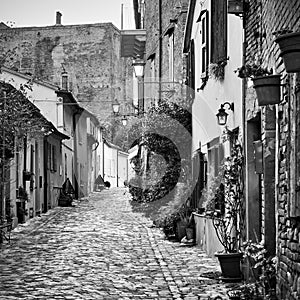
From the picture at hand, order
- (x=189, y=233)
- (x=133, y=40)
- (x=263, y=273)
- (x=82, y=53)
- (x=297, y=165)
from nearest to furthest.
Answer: (x=297, y=165)
(x=263, y=273)
(x=189, y=233)
(x=133, y=40)
(x=82, y=53)

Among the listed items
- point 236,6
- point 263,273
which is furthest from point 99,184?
point 263,273

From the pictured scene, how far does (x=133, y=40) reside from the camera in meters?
35.1

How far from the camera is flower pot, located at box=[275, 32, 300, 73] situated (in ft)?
19.3

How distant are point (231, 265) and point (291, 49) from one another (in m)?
5.24

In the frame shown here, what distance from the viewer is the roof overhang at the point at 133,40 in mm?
34625

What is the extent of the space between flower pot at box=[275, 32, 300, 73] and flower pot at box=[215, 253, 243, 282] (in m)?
4.90

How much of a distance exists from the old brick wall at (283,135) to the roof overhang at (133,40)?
25405 millimetres

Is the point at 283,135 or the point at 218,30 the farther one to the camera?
the point at 218,30

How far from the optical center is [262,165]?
30.2ft

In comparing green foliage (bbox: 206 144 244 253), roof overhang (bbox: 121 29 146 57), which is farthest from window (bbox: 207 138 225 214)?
roof overhang (bbox: 121 29 146 57)

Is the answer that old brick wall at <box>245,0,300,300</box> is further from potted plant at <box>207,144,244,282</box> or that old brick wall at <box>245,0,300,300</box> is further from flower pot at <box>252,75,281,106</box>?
potted plant at <box>207,144,244,282</box>

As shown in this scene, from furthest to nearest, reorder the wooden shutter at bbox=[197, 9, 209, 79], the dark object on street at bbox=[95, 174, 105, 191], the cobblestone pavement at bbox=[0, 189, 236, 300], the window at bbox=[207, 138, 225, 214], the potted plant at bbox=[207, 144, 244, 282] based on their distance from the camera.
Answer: the dark object on street at bbox=[95, 174, 105, 191] → the wooden shutter at bbox=[197, 9, 209, 79] → the window at bbox=[207, 138, 225, 214] → the potted plant at bbox=[207, 144, 244, 282] → the cobblestone pavement at bbox=[0, 189, 236, 300]

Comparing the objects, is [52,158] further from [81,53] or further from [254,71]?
[81,53]

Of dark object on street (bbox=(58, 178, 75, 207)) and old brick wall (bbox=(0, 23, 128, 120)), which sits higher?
old brick wall (bbox=(0, 23, 128, 120))
